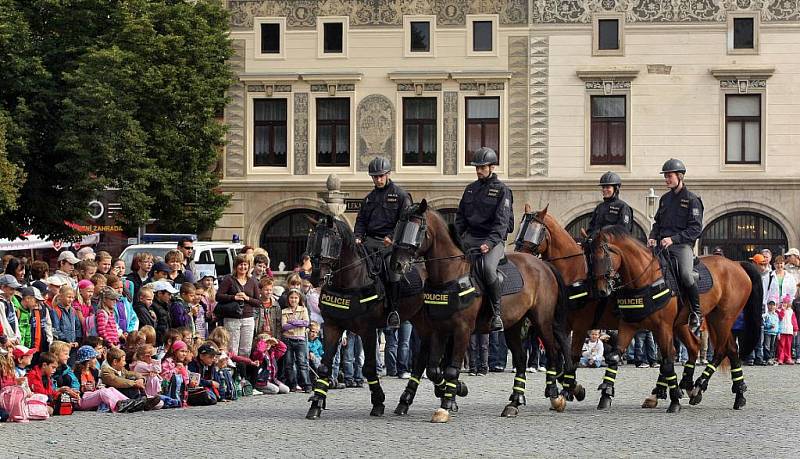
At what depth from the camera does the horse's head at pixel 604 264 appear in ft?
60.3

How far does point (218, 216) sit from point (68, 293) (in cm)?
2657

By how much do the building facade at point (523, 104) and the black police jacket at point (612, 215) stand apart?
27.1 m

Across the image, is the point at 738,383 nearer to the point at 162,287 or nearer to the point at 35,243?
the point at 162,287

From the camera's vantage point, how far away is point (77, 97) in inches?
1580

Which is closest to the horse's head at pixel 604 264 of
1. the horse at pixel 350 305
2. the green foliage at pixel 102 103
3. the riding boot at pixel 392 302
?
the horse at pixel 350 305

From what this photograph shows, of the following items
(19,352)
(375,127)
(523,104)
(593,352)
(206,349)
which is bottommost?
(593,352)

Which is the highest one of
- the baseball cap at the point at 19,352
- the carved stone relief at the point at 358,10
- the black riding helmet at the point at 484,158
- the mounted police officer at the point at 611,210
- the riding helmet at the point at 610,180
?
the carved stone relief at the point at 358,10

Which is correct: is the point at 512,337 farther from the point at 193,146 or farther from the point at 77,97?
the point at 193,146

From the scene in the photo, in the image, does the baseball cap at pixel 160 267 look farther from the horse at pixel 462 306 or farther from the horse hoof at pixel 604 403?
the horse hoof at pixel 604 403

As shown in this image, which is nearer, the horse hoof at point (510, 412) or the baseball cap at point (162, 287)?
the horse hoof at point (510, 412)

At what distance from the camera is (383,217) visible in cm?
1859

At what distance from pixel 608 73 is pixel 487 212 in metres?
30.4

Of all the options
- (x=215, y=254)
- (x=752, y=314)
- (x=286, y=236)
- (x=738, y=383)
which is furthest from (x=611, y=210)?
(x=286, y=236)

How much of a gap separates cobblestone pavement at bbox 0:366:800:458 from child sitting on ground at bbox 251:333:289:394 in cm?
100
